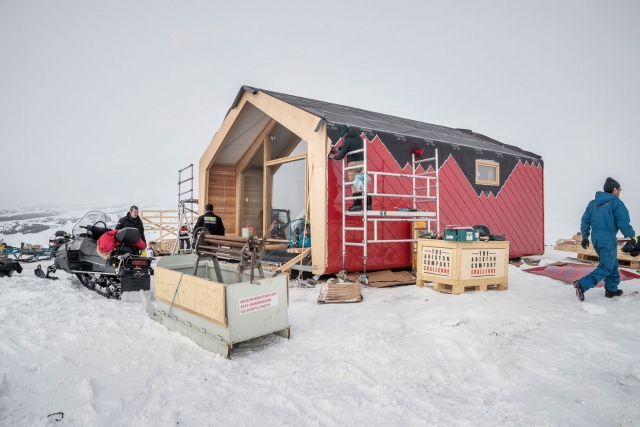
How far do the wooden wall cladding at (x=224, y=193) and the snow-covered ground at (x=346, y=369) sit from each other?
5245 millimetres

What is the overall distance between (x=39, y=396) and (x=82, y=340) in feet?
3.39

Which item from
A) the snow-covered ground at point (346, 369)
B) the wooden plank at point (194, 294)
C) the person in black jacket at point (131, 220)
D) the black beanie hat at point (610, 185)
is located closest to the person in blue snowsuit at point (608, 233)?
the black beanie hat at point (610, 185)

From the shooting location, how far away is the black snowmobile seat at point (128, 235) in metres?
4.96

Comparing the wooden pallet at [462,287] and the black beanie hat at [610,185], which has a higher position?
the black beanie hat at [610,185]

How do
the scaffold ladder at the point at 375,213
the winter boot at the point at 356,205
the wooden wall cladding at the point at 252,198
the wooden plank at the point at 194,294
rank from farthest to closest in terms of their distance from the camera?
the wooden wall cladding at the point at 252,198
the winter boot at the point at 356,205
the scaffold ladder at the point at 375,213
the wooden plank at the point at 194,294

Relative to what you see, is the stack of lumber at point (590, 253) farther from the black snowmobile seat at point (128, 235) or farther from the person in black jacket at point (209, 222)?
the black snowmobile seat at point (128, 235)

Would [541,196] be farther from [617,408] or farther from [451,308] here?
[617,408]

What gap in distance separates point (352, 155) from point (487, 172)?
4128 millimetres

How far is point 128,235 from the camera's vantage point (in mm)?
5047

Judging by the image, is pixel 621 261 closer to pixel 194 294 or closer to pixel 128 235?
pixel 194 294

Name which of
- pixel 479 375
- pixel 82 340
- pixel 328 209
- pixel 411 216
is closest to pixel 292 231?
pixel 328 209

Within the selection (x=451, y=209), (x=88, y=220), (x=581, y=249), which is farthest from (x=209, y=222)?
(x=581, y=249)

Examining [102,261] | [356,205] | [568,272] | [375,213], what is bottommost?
[568,272]

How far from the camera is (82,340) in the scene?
3123 millimetres
